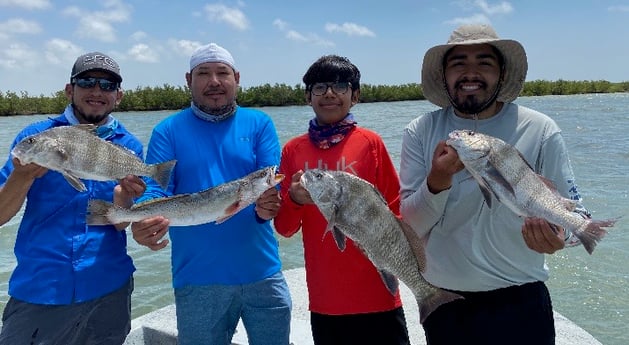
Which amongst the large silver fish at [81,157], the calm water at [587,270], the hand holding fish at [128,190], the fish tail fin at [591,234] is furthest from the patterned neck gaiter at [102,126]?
the calm water at [587,270]

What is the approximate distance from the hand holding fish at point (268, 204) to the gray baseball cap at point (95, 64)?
1.42m

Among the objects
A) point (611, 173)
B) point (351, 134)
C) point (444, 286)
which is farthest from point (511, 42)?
point (611, 173)

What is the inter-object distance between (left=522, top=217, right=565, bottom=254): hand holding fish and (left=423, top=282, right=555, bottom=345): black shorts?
0.38 m

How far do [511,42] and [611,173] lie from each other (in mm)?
17288

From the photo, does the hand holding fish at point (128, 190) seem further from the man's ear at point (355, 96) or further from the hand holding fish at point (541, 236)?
the hand holding fish at point (541, 236)

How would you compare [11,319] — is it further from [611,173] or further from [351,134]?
[611,173]

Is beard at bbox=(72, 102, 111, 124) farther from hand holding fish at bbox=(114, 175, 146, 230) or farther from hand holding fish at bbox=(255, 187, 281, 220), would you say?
hand holding fish at bbox=(255, 187, 281, 220)

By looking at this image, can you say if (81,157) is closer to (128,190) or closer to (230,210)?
(128,190)

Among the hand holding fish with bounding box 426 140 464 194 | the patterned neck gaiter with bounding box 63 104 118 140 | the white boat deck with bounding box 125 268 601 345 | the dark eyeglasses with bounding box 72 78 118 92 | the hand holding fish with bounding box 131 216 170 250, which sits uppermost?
the dark eyeglasses with bounding box 72 78 118 92

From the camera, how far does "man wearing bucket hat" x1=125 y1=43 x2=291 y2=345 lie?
3.49 metres

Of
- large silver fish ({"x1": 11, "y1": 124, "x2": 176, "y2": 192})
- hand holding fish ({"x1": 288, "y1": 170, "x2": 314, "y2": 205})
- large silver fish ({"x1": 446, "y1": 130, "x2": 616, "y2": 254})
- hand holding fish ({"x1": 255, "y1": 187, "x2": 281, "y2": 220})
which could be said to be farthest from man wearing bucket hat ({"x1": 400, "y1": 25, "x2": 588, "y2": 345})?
large silver fish ({"x1": 11, "y1": 124, "x2": 176, "y2": 192})

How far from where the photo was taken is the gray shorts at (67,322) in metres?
3.39

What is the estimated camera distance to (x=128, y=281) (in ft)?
12.3

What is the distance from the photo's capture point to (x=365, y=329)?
3.29 meters
